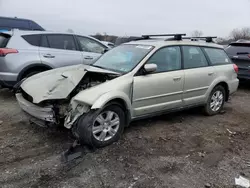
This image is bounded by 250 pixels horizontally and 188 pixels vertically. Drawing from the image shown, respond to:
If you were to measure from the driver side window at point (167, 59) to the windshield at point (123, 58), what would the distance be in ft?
0.60

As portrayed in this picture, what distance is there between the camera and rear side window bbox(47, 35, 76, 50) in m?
6.73

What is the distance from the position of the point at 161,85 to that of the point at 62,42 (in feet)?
11.5

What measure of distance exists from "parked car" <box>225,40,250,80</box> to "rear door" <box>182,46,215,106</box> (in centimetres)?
323

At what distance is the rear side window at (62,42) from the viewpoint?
673cm

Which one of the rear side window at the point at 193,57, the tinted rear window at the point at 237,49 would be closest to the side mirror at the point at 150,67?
the rear side window at the point at 193,57

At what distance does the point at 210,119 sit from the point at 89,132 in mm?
2978

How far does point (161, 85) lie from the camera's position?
451 cm

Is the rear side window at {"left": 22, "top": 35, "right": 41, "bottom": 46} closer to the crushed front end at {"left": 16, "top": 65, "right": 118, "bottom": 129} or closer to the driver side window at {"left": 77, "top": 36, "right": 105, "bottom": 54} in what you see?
the driver side window at {"left": 77, "top": 36, "right": 105, "bottom": 54}

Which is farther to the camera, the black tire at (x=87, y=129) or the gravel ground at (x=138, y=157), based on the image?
the black tire at (x=87, y=129)

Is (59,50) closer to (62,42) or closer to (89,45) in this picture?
(62,42)

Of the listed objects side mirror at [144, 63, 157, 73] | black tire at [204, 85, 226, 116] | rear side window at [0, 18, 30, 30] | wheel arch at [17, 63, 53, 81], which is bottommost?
black tire at [204, 85, 226, 116]

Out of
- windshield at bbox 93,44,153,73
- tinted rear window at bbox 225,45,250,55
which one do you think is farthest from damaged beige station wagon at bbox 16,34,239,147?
tinted rear window at bbox 225,45,250,55

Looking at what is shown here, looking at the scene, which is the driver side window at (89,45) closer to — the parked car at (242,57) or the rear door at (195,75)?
the rear door at (195,75)

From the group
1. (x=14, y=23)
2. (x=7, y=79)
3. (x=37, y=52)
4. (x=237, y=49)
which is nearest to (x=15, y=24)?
(x=14, y=23)
